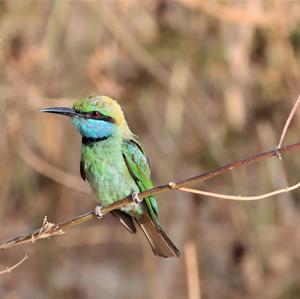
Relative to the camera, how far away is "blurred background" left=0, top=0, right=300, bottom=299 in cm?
550

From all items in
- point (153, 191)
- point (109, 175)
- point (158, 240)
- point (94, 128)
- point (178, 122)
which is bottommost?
point (153, 191)

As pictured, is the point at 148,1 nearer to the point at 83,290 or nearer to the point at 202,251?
the point at 202,251

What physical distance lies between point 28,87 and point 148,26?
1.15 m

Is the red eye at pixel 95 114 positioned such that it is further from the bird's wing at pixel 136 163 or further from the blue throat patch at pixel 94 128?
the bird's wing at pixel 136 163

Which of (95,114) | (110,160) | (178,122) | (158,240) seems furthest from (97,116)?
(178,122)

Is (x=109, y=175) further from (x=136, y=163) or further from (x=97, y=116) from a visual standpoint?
(x=97, y=116)

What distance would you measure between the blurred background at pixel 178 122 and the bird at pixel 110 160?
56.2 inches

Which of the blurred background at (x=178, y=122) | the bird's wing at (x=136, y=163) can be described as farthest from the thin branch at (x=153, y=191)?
the blurred background at (x=178, y=122)

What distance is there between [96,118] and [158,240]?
0.59 metres

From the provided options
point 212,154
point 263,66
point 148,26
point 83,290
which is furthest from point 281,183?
point 83,290

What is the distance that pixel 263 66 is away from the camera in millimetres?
6062

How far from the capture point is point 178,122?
579cm

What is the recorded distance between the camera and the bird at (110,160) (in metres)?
3.76

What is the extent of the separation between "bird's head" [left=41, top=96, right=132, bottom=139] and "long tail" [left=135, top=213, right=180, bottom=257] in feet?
1.27
